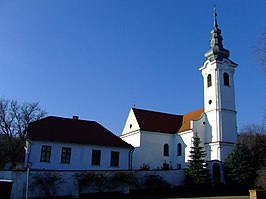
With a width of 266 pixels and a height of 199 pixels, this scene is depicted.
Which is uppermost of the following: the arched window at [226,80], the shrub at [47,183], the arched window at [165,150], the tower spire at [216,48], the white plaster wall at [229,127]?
the tower spire at [216,48]

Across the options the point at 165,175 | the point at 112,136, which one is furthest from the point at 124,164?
the point at 165,175

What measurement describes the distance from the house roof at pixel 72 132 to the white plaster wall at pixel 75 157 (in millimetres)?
459

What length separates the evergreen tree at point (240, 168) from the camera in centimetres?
2944

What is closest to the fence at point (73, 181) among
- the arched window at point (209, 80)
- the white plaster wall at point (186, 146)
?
the white plaster wall at point (186, 146)

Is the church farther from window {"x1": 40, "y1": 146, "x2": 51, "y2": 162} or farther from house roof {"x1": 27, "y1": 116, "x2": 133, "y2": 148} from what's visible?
window {"x1": 40, "y1": 146, "x2": 51, "y2": 162}

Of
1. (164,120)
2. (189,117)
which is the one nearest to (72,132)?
(164,120)

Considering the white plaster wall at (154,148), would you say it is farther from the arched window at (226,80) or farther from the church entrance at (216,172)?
the arched window at (226,80)

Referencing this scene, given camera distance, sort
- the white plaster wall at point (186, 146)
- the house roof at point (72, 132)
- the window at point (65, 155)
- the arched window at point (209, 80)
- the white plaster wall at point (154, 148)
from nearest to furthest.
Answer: the house roof at point (72, 132), the window at point (65, 155), the white plaster wall at point (186, 146), the white plaster wall at point (154, 148), the arched window at point (209, 80)

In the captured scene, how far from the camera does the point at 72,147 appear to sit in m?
29.8

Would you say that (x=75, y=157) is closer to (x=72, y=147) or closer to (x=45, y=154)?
(x=72, y=147)

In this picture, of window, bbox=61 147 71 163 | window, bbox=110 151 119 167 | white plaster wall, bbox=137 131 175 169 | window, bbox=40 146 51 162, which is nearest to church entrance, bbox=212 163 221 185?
white plaster wall, bbox=137 131 175 169

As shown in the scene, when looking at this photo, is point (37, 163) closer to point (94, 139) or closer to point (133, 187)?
point (94, 139)

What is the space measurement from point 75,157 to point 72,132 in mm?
2703

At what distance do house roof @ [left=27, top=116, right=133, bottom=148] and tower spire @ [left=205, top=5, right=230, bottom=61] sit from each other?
54.4 ft
